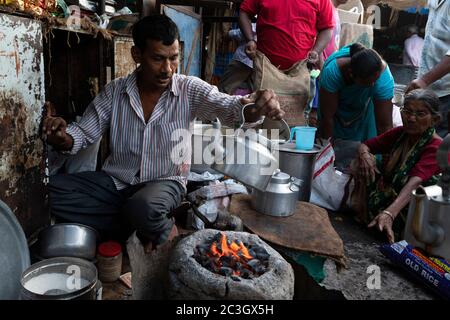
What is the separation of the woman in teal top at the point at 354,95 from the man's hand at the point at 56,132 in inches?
105

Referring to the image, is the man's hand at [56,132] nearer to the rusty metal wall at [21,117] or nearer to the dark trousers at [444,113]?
the rusty metal wall at [21,117]

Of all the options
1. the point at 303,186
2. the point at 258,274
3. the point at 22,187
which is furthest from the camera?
the point at 303,186

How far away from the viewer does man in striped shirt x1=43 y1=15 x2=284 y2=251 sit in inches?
103

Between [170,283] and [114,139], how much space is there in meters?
1.25

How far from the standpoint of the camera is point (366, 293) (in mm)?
2820

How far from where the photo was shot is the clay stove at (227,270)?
1.75 meters

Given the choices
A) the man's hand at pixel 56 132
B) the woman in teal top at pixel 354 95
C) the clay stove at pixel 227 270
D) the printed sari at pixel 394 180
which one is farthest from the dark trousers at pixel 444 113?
the man's hand at pixel 56 132

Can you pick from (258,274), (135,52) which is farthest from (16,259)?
(135,52)

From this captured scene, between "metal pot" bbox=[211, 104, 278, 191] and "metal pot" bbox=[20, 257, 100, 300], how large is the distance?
0.84m

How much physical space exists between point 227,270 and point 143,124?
1294mm

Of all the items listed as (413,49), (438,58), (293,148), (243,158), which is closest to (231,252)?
(243,158)

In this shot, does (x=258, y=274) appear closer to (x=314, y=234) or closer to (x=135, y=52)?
(x=314, y=234)

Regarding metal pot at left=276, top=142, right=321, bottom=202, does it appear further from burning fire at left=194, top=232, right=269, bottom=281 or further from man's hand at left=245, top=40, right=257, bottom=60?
burning fire at left=194, top=232, right=269, bottom=281

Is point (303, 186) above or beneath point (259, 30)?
beneath
